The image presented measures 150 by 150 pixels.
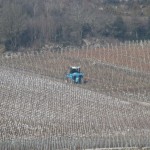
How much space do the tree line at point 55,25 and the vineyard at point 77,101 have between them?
11.9 feet

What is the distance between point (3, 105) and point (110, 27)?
9875 millimetres

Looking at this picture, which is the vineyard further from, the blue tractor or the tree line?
the tree line

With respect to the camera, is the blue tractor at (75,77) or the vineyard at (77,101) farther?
the blue tractor at (75,77)

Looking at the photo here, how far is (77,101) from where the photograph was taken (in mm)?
9211

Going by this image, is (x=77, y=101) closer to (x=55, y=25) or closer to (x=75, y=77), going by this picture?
(x=75, y=77)

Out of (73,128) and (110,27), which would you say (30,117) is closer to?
(73,128)

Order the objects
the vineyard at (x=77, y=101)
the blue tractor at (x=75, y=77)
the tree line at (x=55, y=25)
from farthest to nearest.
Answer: the tree line at (x=55, y=25) < the blue tractor at (x=75, y=77) < the vineyard at (x=77, y=101)

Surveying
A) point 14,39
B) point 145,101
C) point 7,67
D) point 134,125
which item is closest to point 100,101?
point 145,101

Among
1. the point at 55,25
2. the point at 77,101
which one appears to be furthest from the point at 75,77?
the point at 55,25

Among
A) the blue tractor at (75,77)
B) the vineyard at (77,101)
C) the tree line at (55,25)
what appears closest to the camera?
the vineyard at (77,101)

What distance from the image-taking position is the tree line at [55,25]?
16828 millimetres

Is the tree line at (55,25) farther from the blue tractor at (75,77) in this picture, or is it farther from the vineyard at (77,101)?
the blue tractor at (75,77)

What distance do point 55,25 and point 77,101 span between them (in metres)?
9.02

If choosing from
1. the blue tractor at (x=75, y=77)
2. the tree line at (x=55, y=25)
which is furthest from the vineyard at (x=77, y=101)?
the tree line at (x=55, y=25)
